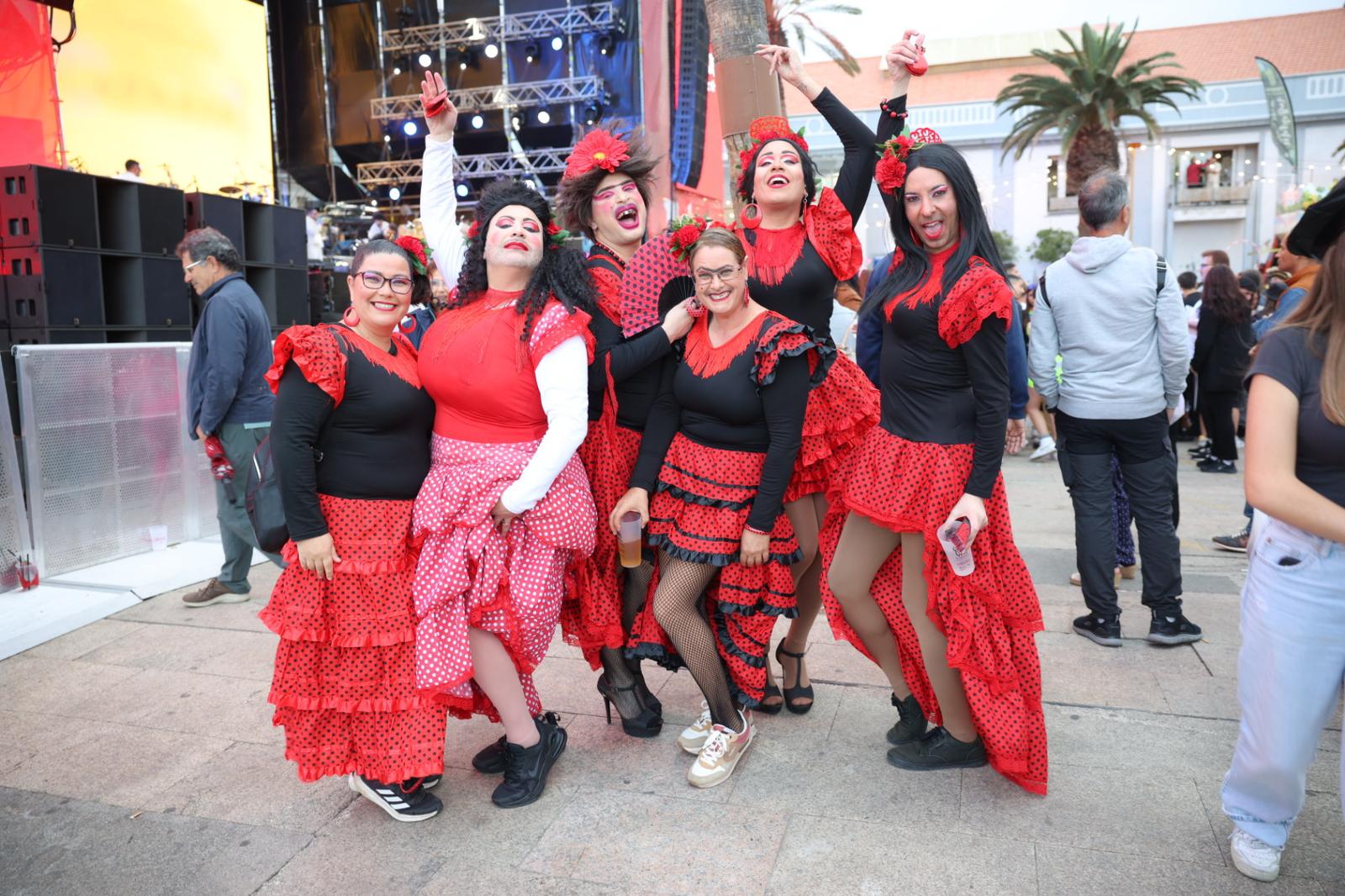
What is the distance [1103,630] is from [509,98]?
526 inches

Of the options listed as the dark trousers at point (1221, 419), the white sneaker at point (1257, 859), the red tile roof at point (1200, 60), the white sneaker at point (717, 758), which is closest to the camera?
the white sneaker at point (1257, 859)

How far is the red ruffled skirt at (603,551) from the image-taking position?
308 centimetres

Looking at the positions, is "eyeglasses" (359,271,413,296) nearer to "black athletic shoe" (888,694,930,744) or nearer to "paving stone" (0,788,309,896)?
"paving stone" (0,788,309,896)

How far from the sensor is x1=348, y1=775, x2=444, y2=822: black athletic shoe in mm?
2715

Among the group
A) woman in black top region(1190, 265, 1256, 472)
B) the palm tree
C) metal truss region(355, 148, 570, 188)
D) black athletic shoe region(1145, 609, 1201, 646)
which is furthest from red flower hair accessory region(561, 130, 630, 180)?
the palm tree

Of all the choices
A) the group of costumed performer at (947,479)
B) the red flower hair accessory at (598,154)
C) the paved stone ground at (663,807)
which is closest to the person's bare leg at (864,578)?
the group of costumed performer at (947,479)

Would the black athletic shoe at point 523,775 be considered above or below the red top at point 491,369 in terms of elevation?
below

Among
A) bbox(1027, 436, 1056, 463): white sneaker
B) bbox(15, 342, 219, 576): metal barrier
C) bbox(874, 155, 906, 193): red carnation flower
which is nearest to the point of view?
bbox(874, 155, 906, 193): red carnation flower

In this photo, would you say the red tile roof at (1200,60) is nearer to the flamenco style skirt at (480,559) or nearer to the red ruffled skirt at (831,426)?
the red ruffled skirt at (831,426)

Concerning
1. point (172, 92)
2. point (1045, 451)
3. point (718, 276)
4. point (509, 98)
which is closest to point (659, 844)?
point (718, 276)

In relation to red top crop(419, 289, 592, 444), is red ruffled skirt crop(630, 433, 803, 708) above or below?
below

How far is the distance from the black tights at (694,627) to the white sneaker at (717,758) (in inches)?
1.7

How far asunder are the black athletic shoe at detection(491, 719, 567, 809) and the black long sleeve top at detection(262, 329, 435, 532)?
87 centimetres

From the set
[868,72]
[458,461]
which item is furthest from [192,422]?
[868,72]
